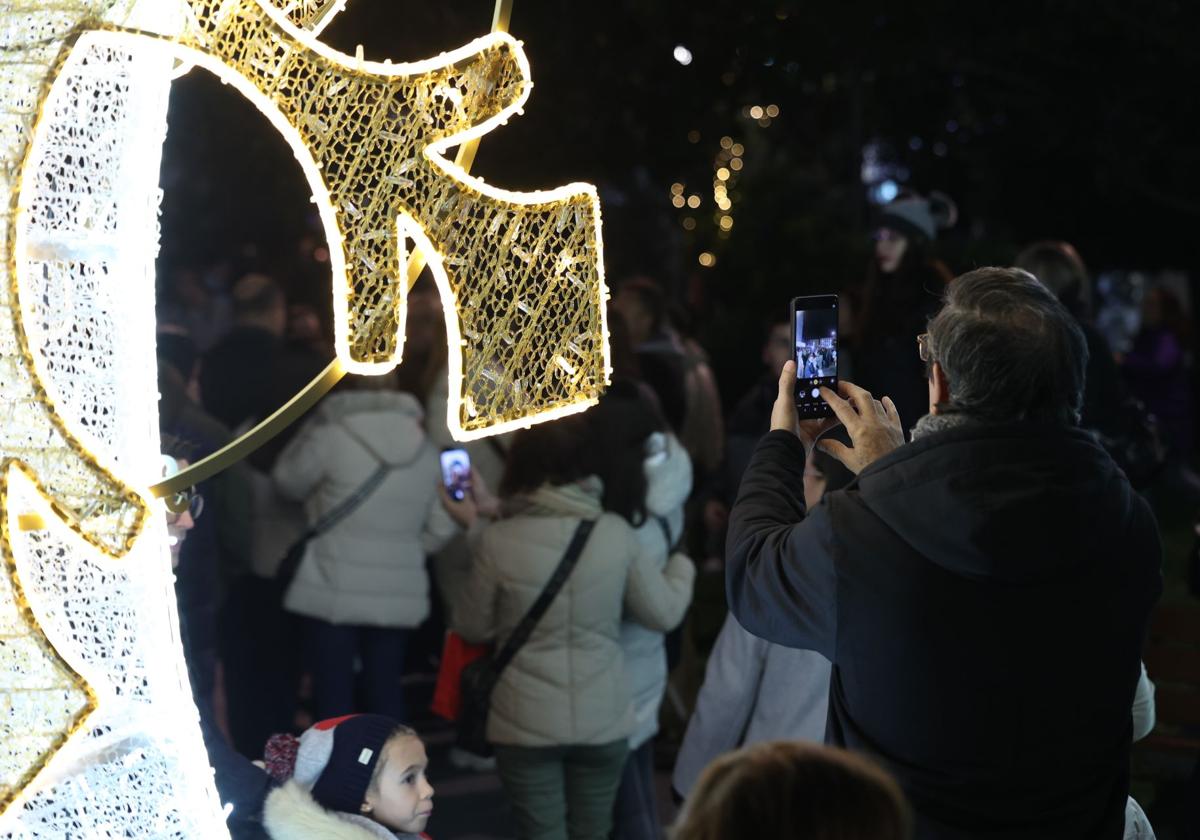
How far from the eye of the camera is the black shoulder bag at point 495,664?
5.11 metres

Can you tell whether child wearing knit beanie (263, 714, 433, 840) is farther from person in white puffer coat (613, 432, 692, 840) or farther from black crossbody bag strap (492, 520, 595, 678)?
person in white puffer coat (613, 432, 692, 840)

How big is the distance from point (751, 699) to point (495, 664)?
37.4 inches

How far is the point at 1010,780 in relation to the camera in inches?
102

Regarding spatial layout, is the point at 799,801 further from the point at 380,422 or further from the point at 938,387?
the point at 380,422

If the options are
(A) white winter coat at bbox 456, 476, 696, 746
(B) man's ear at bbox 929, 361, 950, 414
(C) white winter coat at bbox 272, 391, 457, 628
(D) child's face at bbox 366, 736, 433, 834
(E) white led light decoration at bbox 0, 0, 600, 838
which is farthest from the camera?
(C) white winter coat at bbox 272, 391, 457, 628

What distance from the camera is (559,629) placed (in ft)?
16.8

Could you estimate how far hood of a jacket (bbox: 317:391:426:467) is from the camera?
20.4 feet

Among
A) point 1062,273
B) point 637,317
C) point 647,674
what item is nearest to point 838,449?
point 647,674

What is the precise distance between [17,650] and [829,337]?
4.85ft

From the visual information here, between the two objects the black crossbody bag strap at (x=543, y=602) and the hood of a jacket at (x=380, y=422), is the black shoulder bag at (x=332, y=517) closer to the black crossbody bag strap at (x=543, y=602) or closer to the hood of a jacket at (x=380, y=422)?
the hood of a jacket at (x=380, y=422)

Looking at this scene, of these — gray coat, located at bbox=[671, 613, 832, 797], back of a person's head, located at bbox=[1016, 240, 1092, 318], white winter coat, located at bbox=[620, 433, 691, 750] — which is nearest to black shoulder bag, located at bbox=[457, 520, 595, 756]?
white winter coat, located at bbox=[620, 433, 691, 750]

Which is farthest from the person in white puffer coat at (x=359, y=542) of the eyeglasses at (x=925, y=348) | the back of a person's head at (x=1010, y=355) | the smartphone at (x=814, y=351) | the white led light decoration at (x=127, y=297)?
the back of a person's head at (x=1010, y=355)

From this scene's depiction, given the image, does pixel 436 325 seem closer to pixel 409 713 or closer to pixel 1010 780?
pixel 409 713

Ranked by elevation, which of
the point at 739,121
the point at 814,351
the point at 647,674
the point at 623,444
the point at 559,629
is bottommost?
the point at 647,674
